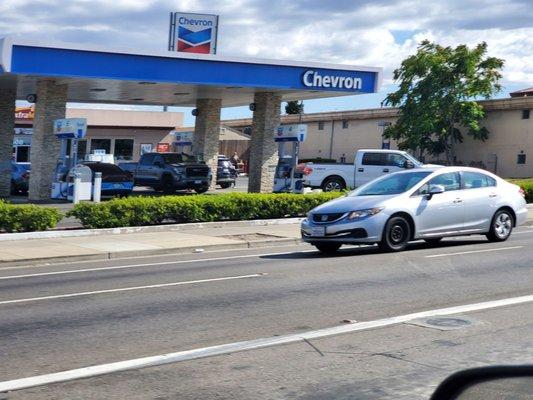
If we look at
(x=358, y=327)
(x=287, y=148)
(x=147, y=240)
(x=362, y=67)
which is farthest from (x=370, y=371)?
(x=287, y=148)

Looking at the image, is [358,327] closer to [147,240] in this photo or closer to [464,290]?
[464,290]

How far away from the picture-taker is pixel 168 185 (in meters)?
37.4

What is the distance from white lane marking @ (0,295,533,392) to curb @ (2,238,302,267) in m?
8.45

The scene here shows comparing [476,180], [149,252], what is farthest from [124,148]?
[476,180]

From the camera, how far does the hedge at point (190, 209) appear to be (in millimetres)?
20938

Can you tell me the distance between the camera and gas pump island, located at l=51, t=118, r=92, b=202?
2817 centimetres

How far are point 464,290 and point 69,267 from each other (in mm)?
7301

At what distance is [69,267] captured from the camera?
50.3 ft

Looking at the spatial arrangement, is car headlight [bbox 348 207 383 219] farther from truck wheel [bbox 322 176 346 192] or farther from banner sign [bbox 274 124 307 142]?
truck wheel [bbox 322 176 346 192]

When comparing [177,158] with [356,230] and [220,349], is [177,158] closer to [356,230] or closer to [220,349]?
[356,230]

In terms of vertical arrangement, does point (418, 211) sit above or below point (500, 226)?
above

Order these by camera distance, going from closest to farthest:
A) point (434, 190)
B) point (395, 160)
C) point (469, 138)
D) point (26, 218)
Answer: point (434, 190) → point (26, 218) → point (395, 160) → point (469, 138)

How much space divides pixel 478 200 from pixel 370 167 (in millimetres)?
16457

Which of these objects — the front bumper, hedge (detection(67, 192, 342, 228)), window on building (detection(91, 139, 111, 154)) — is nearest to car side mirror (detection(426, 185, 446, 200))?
the front bumper
